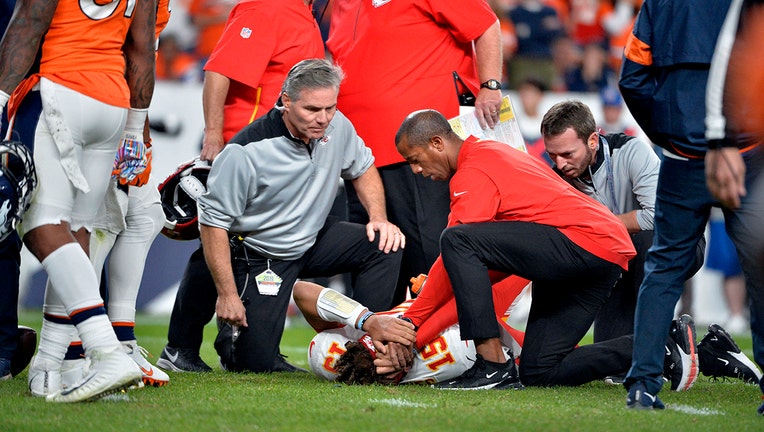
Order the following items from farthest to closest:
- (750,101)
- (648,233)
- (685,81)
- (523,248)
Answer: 1. (648,233)
2. (523,248)
3. (685,81)
4. (750,101)

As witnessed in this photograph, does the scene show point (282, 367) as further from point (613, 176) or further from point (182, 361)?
point (613, 176)

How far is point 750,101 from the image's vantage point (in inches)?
134

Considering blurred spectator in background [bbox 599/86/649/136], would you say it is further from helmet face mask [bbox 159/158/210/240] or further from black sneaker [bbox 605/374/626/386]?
helmet face mask [bbox 159/158/210/240]

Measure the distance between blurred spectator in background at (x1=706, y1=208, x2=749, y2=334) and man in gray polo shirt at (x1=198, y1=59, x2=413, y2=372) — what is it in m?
5.09

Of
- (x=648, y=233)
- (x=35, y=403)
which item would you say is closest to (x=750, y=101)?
(x=648, y=233)

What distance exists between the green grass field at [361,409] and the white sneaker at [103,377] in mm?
49

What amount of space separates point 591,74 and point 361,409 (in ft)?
28.1

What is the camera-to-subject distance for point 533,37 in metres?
11.8

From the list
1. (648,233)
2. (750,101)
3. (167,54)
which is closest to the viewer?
(750,101)

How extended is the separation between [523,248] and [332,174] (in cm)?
123

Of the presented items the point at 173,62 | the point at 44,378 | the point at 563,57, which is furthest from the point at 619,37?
the point at 44,378

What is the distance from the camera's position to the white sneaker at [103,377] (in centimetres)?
364

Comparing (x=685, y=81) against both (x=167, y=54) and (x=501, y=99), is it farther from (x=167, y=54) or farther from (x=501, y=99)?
(x=167, y=54)

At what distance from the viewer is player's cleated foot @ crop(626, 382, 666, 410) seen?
368cm
